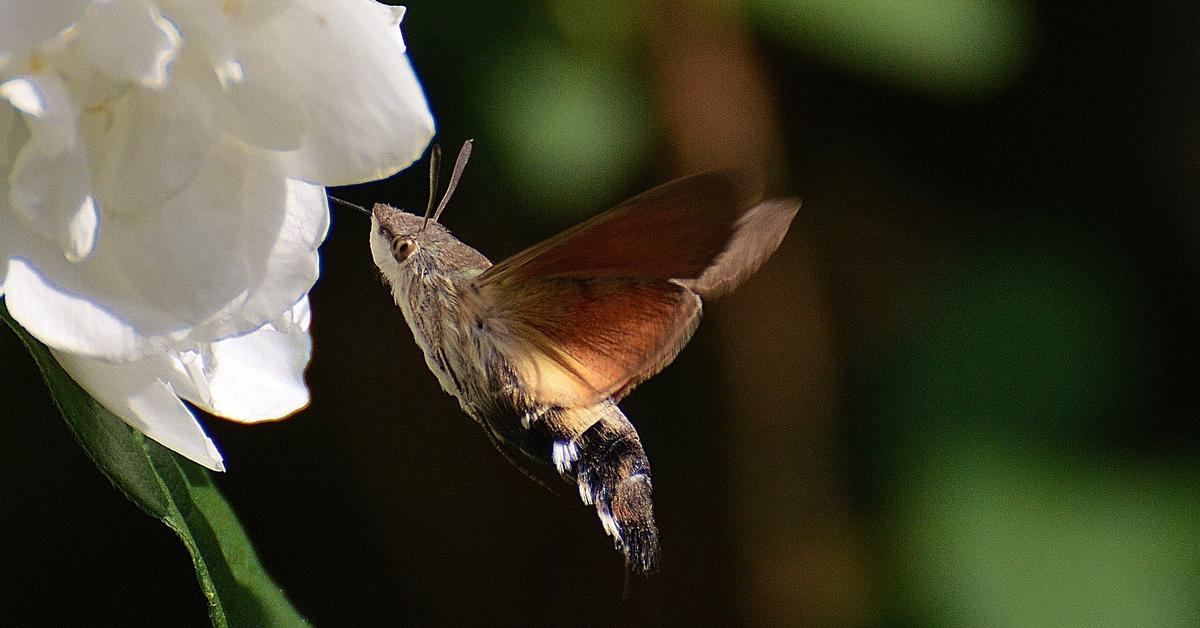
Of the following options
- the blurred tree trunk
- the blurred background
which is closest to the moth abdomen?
the blurred background

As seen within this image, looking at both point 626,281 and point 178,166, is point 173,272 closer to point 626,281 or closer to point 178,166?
point 178,166

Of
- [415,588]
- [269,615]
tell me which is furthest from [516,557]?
[269,615]

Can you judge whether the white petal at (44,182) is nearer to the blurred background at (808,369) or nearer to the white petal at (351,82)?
the white petal at (351,82)

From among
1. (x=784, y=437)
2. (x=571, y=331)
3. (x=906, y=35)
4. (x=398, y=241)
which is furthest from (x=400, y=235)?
(x=784, y=437)

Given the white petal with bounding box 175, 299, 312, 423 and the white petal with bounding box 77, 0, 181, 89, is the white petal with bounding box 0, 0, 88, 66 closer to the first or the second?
the white petal with bounding box 77, 0, 181, 89

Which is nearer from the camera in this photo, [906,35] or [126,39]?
[126,39]
